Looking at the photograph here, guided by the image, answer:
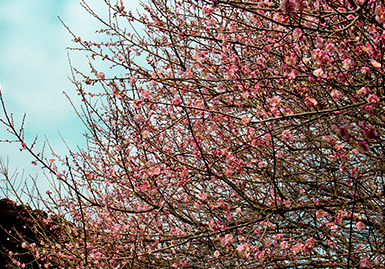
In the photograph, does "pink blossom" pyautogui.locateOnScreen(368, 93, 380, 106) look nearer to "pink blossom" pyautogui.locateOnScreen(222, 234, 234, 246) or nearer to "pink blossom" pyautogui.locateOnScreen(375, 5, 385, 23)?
"pink blossom" pyautogui.locateOnScreen(375, 5, 385, 23)

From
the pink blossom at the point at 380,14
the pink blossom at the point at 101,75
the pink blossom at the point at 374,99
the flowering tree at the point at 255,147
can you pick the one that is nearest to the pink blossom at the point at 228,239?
the flowering tree at the point at 255,147

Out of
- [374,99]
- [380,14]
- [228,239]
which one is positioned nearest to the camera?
[374,99]

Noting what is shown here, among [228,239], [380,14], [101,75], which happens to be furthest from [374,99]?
[101,75]

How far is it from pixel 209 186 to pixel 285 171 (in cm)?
115

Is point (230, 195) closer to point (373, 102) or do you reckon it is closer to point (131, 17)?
point (373, 102)

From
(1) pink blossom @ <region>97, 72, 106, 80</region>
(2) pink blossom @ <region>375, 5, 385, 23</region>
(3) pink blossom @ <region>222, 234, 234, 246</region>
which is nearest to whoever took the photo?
(2) pink blossom @ <region>375, 5, 385, 23</region>

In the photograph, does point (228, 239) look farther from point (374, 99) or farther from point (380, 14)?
point (380, 14)

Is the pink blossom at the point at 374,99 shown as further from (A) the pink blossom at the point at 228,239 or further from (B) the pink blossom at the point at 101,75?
(B) the pink blossom at the point at 101,75

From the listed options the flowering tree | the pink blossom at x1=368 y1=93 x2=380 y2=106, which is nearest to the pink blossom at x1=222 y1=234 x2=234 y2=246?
the flowering tree

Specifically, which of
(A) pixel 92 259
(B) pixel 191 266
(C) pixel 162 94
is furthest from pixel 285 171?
(A) pixel 92 259

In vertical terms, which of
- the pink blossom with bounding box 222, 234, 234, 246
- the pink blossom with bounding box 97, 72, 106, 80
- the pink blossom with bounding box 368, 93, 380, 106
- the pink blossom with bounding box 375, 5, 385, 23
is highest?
the pink blossom with bounding box 375, 5, 385, 23

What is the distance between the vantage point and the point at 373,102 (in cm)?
238

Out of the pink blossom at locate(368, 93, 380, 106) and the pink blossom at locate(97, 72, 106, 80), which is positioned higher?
the pink blossom at locate(97, 72, 106, 80)

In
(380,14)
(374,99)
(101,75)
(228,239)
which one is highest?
(380,14)
